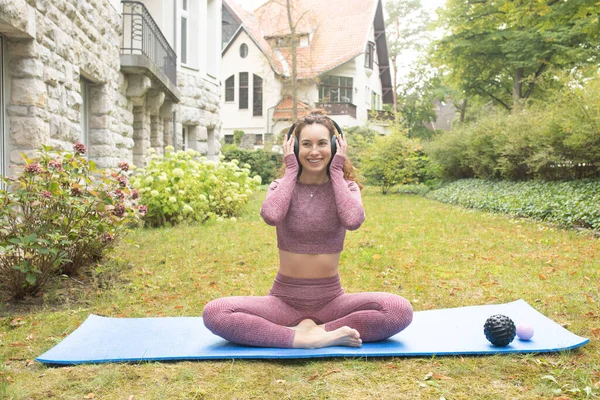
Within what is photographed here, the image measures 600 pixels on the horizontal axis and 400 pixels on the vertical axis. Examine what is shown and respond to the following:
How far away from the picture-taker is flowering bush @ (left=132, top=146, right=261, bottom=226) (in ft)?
31.7

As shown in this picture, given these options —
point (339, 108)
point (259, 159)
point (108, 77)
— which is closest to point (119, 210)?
point (108, 77)

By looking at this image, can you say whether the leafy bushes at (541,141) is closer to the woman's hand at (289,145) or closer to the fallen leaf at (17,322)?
the woman's hand at (289,145)

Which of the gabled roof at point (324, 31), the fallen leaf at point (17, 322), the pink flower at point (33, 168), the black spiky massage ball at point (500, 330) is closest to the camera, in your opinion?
the black spiky massage ball at point (500, 330)

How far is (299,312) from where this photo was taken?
3834mm

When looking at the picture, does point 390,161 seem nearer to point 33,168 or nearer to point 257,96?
point 257,96

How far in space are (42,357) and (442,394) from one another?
2.36 m

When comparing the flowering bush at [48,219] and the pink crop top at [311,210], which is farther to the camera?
the flowering bush at [48,219]

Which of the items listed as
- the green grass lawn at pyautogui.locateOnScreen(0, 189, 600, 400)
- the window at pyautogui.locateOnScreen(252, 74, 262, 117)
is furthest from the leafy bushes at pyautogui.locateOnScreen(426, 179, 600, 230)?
the window at pyautogui.locateOnScreen(252, 74, 262, 117)

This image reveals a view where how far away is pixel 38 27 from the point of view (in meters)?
6.04

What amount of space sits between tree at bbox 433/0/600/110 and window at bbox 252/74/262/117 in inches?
444

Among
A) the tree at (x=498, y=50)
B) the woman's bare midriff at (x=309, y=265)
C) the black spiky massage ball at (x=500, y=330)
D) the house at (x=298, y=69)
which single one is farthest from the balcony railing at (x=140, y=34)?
the house at (x=298, y=69)

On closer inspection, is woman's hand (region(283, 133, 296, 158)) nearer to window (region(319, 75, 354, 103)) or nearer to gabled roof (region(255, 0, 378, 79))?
gabled roof (region(255, 0, 378, 79))

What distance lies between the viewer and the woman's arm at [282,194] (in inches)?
145

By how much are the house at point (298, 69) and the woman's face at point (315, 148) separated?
26867 mm
